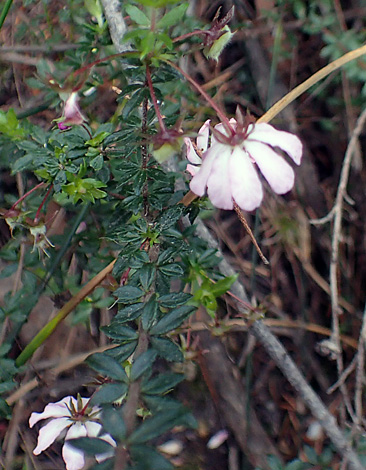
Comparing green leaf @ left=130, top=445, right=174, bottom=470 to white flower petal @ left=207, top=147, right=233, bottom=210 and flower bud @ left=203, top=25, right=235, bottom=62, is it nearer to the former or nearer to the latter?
white flower petal @ left=207, top=147, right=233, bottom=210

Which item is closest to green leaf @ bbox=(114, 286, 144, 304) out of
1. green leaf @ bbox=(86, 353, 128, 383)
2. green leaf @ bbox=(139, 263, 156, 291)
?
green leaf @ bbox=(139, 263, 156, 291)

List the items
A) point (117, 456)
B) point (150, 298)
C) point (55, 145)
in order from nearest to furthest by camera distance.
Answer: point (117, 456)
point (150, 298)
point (55, 145)

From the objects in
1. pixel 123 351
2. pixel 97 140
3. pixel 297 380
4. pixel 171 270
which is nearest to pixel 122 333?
pixel 123 351

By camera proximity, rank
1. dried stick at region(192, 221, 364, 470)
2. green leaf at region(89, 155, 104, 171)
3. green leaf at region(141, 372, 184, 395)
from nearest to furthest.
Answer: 1. green leaf at region(141, 372, 184, 395)
2. green leaf at region(89, 155, 104, 171)
3. dried stick at region(192, 221, 364, 470)

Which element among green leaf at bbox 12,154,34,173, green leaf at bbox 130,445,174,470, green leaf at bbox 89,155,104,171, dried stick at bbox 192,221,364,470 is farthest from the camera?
dried stick at bbox 192,221,364,470

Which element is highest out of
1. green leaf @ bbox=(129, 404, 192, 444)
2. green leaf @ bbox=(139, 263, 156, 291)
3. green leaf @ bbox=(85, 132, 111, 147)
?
green leaf @ bbox=(85, 132, 111, 147)

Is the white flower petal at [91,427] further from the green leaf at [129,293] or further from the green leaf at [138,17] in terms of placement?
the green leaf at [138,17]

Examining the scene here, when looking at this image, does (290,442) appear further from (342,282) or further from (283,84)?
(283,84)

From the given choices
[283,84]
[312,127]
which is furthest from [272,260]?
[283,84]
